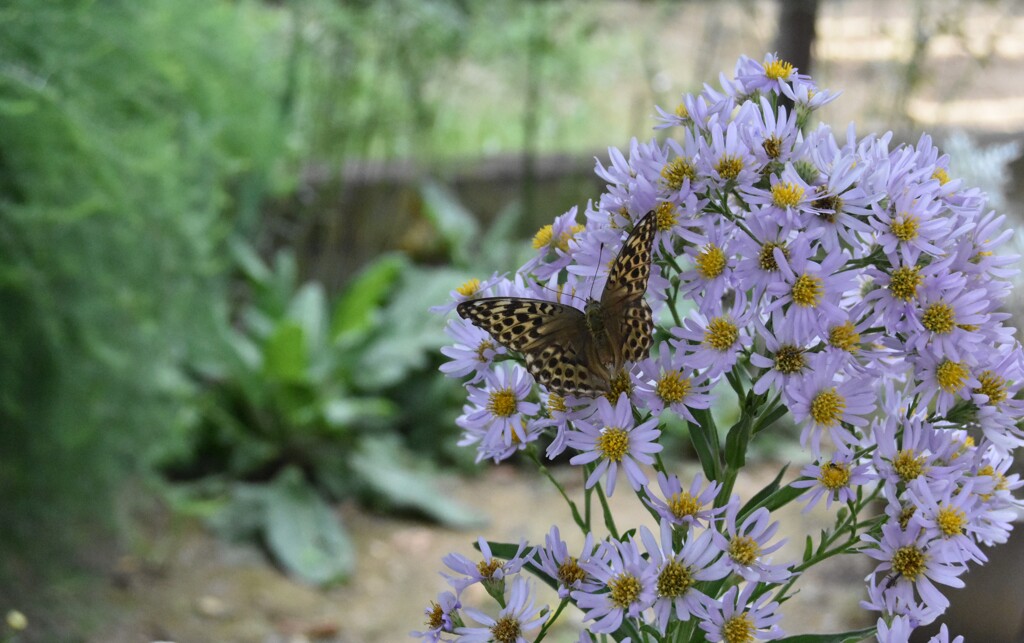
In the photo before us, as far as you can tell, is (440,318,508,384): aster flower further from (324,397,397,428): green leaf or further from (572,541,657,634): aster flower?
(324,397,397,428): green leaf

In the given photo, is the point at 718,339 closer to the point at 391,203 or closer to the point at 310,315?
the point at 310,315

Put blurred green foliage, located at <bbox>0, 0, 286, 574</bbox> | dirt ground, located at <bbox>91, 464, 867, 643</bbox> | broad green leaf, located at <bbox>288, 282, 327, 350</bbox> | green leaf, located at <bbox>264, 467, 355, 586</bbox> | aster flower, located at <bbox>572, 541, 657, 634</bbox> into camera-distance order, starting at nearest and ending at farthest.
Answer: aster flower, located at <bbox>572, 541, 657, 634</bbox> < blurred green foliage, located at <bbox>0, 0, 286, 574</bbox> < dirt ground, located at <bbox>91, 464, 867, 643</bbox> < green leaf, located at <bbox>264, 467, 355, 586</bbox> < broad green leaf, located at <bbox>288, 282, 327, 350</bbox>

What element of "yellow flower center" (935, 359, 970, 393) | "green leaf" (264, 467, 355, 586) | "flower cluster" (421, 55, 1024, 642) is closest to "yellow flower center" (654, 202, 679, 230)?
"flower cluster" (421, 55, 1024, 642)

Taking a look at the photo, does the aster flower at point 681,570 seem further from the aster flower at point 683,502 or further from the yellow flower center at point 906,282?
the yellow flower center at point 906,282

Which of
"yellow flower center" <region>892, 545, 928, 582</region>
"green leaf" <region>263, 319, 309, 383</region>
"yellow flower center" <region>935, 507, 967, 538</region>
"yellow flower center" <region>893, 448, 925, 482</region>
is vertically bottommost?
"yellow flower center" <region>892, 545, 928, 582</region>

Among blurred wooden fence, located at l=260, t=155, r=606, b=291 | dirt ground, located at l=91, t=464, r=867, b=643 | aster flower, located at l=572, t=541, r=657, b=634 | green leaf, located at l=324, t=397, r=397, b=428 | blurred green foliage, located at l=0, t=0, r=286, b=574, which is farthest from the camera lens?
blurred wooden fence, located at l=260, t=155, r=606, b=291

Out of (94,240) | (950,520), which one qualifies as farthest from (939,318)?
(94,240)

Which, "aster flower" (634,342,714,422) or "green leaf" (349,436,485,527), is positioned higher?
"green leaf" (349,436,485,527)
